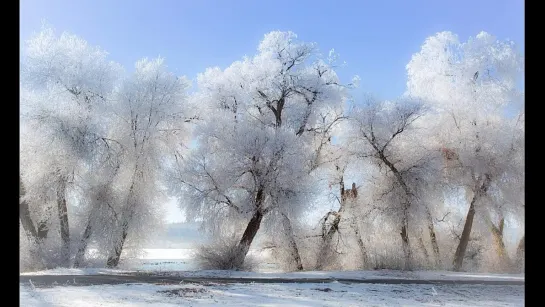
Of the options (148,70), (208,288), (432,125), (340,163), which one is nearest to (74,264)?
(148,70)

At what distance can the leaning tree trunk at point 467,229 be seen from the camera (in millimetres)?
9781

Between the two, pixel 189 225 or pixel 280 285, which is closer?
pixel 280 285

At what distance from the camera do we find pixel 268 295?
4.96 m

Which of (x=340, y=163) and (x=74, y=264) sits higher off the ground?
(x=340, y=163)

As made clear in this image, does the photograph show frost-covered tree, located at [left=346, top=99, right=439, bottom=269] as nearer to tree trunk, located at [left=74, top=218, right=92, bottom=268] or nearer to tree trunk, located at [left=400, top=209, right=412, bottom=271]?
tree trunk, located at [left=400, top=209, right=412, bottom=271]

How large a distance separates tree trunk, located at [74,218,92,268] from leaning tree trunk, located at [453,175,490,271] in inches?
267

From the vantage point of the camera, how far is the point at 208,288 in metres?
5.46

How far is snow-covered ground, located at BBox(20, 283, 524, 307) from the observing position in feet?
14.7

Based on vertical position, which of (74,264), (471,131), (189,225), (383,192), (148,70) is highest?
(148,70)

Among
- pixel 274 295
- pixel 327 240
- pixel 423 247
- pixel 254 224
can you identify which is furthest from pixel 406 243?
pixel 274 295

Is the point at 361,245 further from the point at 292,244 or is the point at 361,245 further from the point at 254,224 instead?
the point at 254,224
